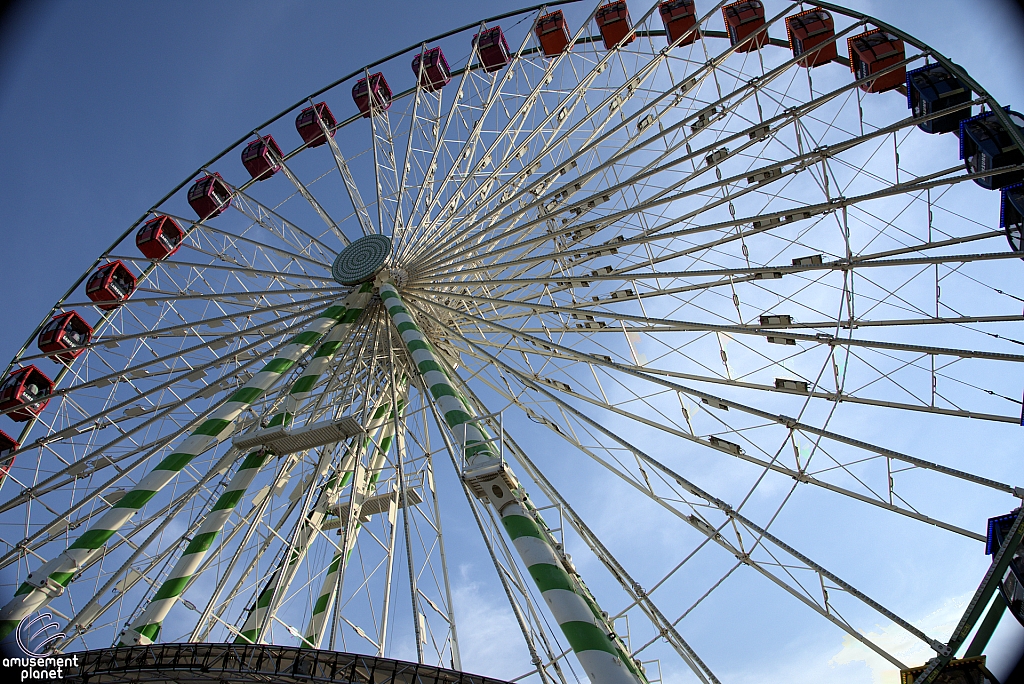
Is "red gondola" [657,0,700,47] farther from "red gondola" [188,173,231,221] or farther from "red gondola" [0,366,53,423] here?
"red gondola" [0,366,53,423]

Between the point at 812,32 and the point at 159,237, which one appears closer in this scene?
the point at 812,32

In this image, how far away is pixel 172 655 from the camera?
1045 centimetres

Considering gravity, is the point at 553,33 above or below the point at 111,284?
above

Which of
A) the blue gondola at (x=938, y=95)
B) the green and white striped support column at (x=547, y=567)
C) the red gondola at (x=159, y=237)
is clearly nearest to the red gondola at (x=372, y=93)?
the red gondola at (x=159, y=237)

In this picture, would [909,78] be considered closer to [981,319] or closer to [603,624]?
[981,319]

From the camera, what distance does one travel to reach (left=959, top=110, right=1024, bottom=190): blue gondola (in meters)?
12.3

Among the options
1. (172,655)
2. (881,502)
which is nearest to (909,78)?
(881,502)

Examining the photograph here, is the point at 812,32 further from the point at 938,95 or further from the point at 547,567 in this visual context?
the point at 547,567

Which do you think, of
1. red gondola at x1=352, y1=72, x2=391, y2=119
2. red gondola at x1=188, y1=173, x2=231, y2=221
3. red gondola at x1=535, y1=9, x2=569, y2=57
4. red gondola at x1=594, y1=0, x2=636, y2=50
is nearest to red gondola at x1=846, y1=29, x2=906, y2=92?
red gondola at x1=594, y1=0, x2=636, y2=50

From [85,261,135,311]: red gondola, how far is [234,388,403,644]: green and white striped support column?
8.41 meters

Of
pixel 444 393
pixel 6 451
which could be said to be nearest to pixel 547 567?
pixel 444 393

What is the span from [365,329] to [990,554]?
42.5 ft

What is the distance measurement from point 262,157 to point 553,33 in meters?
9.52

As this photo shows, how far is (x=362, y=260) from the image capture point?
17.9 metres
